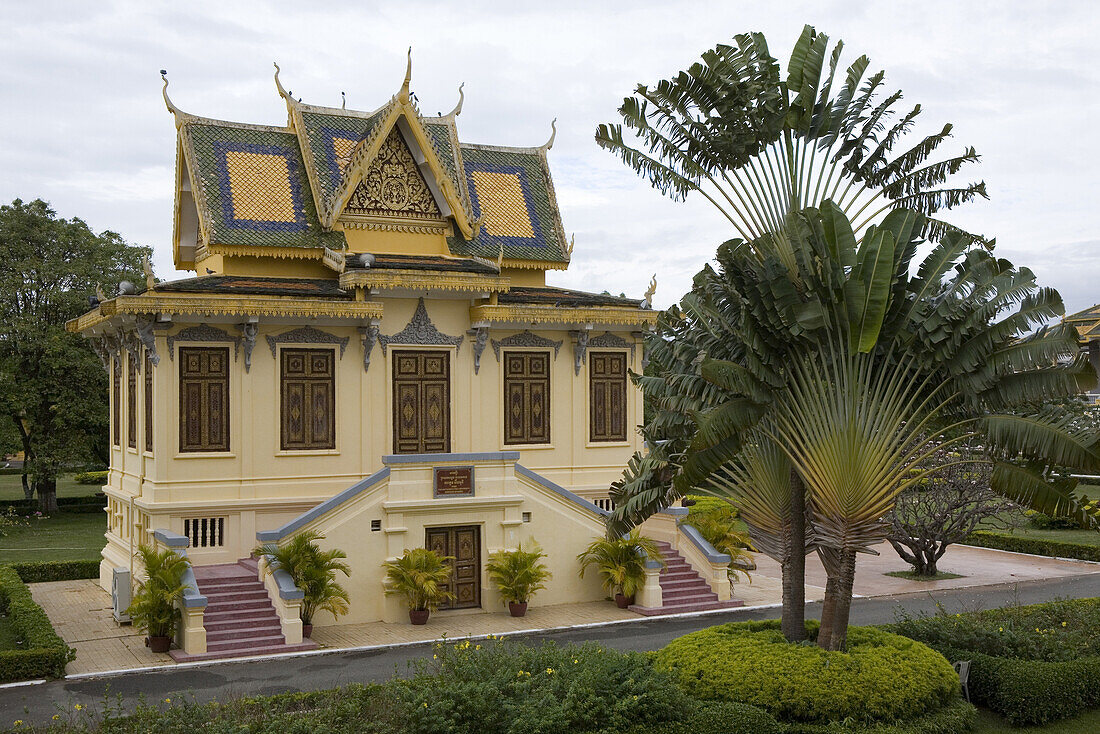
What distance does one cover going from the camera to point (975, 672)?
15586 millimetres

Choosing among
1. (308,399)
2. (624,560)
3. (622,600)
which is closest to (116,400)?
(308,399)

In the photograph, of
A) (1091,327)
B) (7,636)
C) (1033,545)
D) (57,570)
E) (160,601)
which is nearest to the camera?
(160,601)

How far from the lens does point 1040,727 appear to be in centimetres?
1491

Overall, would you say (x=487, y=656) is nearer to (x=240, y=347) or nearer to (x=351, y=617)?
(x=351, y=617)

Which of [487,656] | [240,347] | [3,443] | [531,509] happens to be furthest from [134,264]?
[487,656]

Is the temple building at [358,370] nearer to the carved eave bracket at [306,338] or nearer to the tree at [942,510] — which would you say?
the carved eave bracket at [306,338]

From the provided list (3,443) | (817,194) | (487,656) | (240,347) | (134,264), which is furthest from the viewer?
(134,264)

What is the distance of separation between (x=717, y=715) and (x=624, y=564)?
1030cm

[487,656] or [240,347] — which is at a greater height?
[240,347]

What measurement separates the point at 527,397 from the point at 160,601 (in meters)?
10.0

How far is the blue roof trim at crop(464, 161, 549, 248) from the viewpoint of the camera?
28.9 m

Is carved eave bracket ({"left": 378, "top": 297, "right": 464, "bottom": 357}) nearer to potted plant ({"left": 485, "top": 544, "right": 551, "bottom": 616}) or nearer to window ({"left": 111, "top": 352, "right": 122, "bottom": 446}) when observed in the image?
potted plant ({"left": 485, "top": 544, "right": 551, "bottom": 616})

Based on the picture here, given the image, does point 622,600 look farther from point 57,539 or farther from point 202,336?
point 57,539

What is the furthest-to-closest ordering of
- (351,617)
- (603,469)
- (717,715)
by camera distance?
(603,469)
(351,617)
(717,715)
